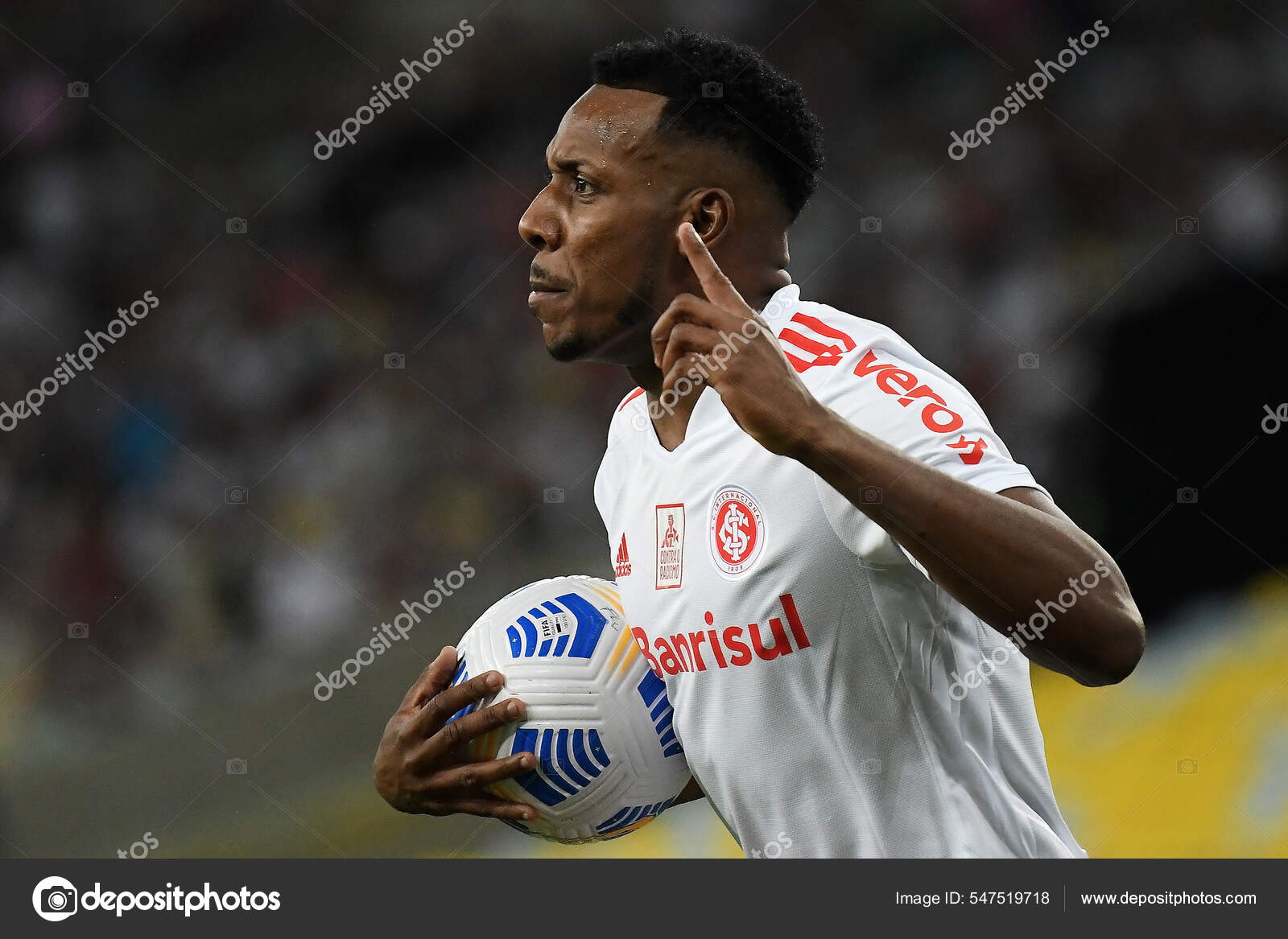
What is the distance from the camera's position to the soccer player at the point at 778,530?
1.98 m

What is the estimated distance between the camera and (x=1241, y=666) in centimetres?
502

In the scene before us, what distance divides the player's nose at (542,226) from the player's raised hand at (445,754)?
936 millimetres

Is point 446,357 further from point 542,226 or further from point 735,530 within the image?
point 735,530

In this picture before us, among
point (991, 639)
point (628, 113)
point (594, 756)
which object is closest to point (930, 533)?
point (991, 639)

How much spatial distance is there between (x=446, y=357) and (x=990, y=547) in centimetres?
452

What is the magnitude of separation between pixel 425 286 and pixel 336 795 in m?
2.43

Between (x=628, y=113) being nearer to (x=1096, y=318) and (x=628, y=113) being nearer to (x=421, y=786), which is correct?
(x=421, y=786)

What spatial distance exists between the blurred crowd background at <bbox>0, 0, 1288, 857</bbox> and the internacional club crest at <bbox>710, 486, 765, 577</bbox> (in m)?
2.99
